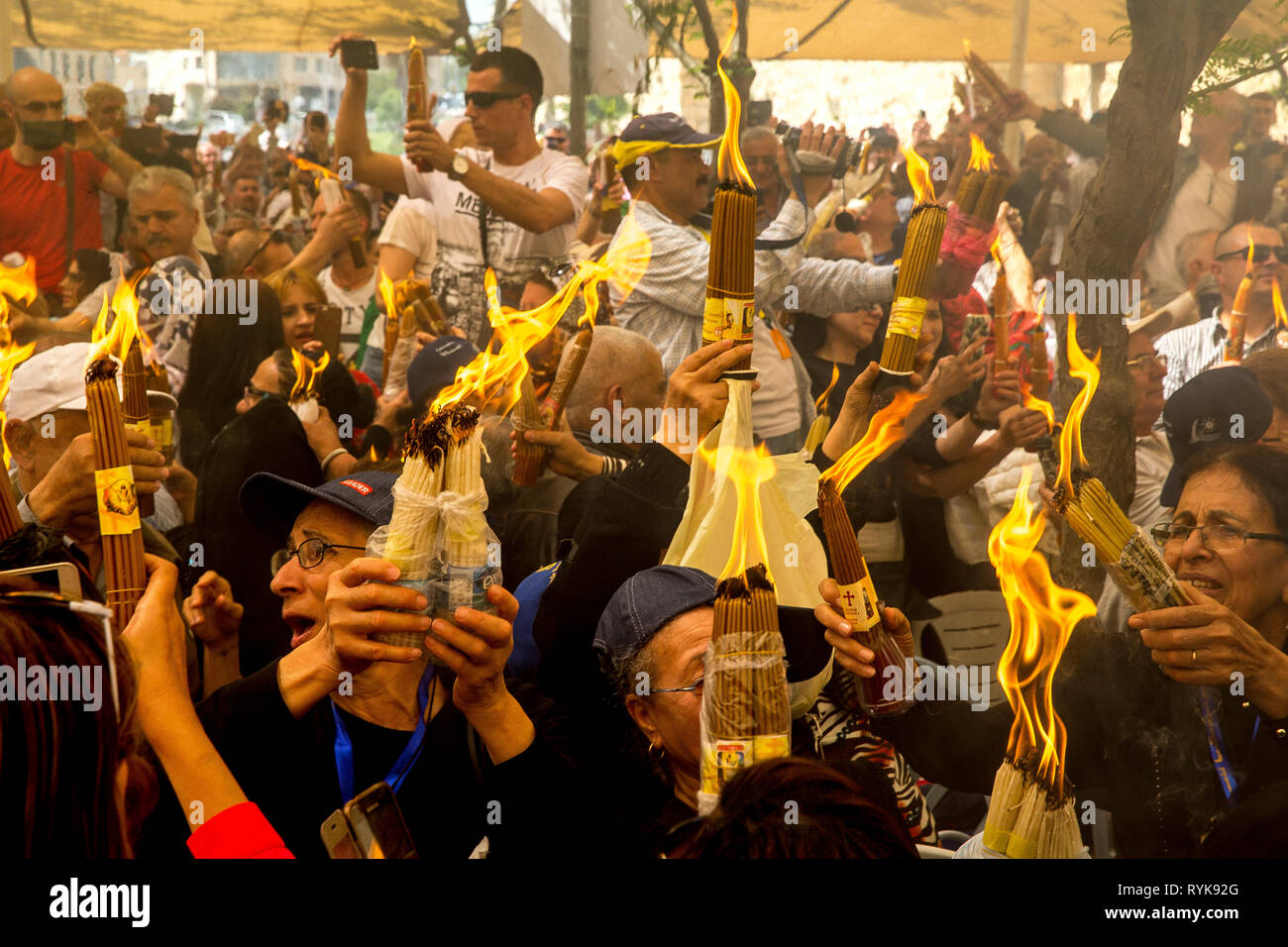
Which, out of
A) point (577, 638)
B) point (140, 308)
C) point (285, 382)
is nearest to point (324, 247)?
point (140, 308)

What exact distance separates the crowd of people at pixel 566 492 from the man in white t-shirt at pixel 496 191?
0.7 inches

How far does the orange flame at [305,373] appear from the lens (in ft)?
13.6

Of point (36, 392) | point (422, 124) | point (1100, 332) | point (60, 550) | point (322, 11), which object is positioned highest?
point (322, 11)

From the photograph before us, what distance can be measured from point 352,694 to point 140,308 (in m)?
3.32

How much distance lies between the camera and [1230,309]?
5.13 metres

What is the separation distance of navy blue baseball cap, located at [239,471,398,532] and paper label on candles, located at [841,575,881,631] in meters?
0.98

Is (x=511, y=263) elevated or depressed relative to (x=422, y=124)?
depressed

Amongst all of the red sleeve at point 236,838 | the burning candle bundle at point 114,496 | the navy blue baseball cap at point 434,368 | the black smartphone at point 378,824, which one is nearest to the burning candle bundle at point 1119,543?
the black smartphone at point 378,824

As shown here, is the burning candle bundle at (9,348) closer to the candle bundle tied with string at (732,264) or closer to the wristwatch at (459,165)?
the candle bundle tied with string at (732,264)

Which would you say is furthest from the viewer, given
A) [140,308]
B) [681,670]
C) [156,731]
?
[140,308]

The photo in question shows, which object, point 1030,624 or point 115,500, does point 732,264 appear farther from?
point 115,500

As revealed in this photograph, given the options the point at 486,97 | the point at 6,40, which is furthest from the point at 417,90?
the point at 6,40

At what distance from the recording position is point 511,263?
5.11 meters

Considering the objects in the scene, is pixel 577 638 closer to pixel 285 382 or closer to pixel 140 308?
pixel 285 382
